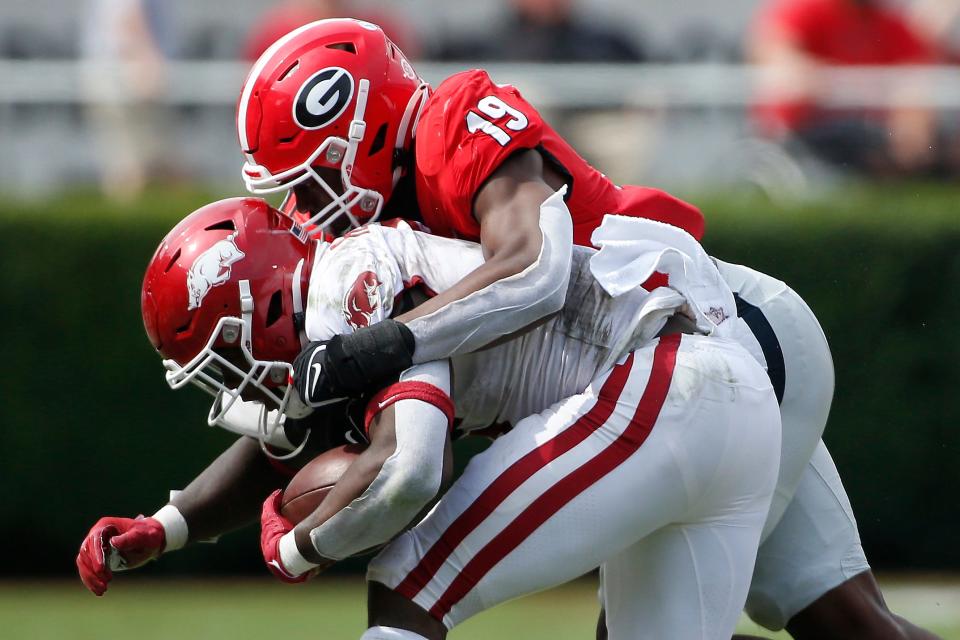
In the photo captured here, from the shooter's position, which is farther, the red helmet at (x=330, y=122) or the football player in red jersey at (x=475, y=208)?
the red helmet at (x=330, y=122)

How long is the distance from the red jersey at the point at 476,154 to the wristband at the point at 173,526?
935 millimetres

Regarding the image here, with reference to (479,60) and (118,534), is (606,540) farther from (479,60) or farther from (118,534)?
(479,60)

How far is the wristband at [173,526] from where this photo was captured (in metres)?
3.64

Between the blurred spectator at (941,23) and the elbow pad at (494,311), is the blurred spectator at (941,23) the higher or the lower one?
the lower one

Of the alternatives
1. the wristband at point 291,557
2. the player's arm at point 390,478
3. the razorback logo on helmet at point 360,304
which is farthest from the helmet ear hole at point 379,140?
the wristband at point 291,557

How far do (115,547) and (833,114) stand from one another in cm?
458

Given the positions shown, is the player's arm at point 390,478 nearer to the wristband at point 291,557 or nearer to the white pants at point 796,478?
the wristband at point 291,557

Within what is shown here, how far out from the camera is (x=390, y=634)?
299 centimetres

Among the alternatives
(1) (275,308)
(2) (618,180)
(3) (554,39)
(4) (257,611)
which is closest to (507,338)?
(1) (275,308)

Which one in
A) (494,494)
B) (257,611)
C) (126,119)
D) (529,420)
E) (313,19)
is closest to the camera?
(494,494)

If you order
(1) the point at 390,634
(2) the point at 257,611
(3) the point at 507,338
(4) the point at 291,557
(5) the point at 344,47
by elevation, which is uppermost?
(5) the point at 344,47

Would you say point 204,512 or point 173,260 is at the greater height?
point 173,260

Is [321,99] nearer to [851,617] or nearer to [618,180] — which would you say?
[851,617]

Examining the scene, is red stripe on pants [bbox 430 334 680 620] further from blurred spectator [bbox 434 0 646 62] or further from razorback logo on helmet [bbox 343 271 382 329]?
blurred spectator [bbox 434 0 646 62]
